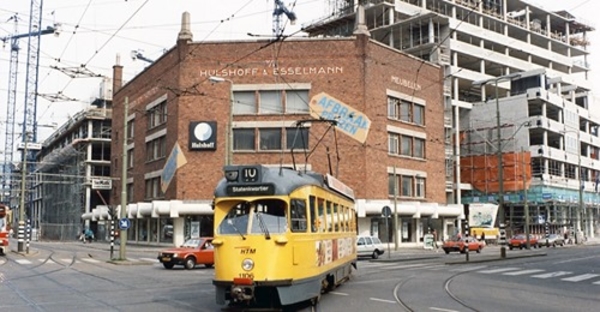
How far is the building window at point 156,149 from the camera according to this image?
51769 millimetres

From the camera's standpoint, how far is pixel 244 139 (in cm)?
4756

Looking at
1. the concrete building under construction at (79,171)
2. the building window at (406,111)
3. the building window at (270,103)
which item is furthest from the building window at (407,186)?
the concrete building under construction at (79,171)

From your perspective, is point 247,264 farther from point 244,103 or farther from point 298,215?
point 244,103

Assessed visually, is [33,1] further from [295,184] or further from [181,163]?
[295,184]

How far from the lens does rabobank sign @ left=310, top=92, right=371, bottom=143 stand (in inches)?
1848

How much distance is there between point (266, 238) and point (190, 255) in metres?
15.7

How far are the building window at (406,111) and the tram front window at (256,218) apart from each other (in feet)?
124

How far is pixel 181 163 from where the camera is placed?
4766 centimetres

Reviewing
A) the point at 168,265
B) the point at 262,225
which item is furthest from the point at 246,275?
the point at 168,265

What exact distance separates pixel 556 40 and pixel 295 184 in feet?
280

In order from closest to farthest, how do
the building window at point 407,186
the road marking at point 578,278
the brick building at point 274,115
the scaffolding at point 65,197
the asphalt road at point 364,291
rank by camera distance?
the asphalt road at point 364,291
the road marking at point 578,278
the brick building at point 274,115
the building window at point 407,186
the scaffolding at point 65,197

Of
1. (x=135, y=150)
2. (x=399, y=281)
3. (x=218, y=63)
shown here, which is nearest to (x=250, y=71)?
(x=218, y=63)

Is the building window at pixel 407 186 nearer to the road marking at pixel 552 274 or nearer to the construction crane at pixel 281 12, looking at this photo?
the construction crane at pixel 281 12

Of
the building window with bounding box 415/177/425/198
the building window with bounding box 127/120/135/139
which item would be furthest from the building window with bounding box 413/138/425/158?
the building window with bounding box 127/120/135/139
